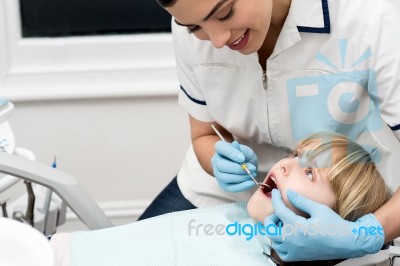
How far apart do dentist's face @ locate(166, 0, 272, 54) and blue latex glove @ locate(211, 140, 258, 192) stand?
0.76 ft

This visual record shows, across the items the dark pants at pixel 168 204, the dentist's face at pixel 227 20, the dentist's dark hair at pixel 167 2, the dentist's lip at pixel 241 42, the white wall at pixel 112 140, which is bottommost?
the white wall at pixel 112 140

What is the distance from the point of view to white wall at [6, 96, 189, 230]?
2307 mm

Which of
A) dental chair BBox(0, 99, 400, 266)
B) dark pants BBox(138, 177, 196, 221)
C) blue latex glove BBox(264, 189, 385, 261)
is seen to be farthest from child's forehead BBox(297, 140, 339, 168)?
dark pants BBox(138, 177, 196, 221)

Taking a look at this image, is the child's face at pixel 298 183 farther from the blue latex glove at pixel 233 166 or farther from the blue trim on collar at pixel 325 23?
the blue trim on collar at pixel 325 23

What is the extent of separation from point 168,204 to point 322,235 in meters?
0.65

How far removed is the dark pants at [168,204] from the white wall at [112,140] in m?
0.62

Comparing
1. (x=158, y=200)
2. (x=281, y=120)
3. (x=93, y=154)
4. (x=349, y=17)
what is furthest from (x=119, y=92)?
(x=349, y=17)

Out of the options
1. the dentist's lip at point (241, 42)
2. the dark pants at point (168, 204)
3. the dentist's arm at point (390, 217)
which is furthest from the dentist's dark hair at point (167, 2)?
the dark pants at point (168, 204)

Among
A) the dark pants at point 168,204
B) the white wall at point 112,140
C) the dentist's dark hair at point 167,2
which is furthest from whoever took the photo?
the white wall at point 112,140

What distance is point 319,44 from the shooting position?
53.7 inches

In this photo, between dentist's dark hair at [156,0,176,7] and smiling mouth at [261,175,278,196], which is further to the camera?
smiling mouth at [261,175,278,196]

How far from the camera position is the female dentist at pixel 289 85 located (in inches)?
46.9

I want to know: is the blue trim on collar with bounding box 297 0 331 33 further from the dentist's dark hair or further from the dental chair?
the dental chair

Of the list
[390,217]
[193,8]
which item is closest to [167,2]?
[193,8]
